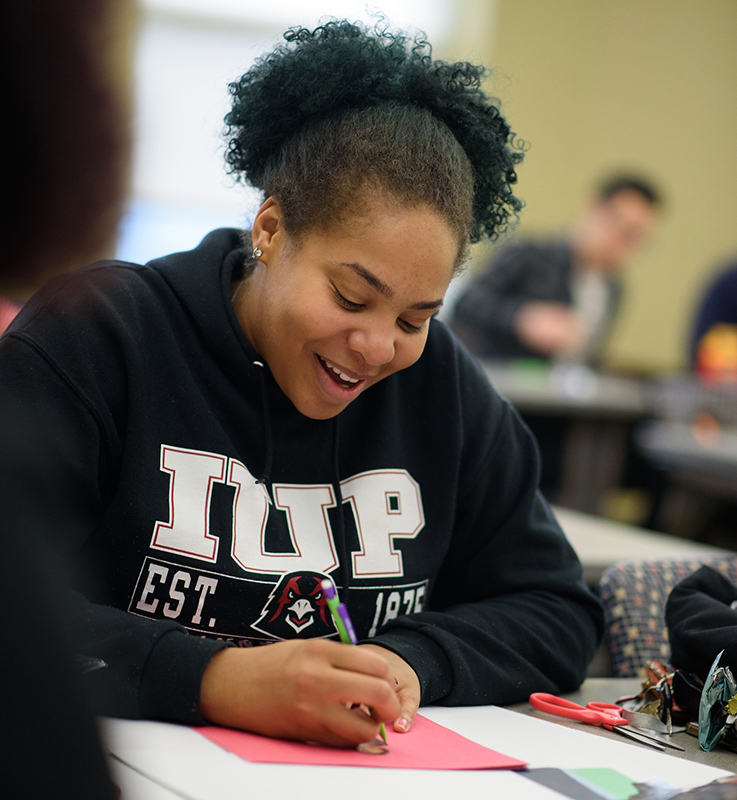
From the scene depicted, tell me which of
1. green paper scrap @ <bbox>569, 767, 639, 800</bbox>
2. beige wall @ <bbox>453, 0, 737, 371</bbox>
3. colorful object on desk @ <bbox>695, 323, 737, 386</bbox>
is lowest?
green paper scrap @ <bbox>569, 767, 639, 800</bbox>

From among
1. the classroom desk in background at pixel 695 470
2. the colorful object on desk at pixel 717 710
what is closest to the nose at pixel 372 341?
the colorful object on desk at pixel 717 710

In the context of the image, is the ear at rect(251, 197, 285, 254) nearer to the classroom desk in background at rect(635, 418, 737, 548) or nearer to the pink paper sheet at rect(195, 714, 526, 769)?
the pink paper sheet at rect(195, 714, 526, 769)

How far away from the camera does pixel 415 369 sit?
1.27 metres

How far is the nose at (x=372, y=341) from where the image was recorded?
1.01 metres

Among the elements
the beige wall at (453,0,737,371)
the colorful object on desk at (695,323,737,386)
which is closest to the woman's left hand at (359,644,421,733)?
the colorful object on desk at (695,323,737,386)

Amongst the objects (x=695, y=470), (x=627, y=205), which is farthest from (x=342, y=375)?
(x=627, y=205)

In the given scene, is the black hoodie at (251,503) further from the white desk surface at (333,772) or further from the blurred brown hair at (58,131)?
the blurred brown hair at (58,131)

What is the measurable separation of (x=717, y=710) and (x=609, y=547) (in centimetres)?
80

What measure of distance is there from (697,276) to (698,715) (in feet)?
18.7

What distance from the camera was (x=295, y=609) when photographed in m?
1.04

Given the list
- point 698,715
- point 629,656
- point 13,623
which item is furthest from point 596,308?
point 13,623

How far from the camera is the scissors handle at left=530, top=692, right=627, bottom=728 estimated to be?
1001 millimetres

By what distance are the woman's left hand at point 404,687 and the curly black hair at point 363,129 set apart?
48 centimetres

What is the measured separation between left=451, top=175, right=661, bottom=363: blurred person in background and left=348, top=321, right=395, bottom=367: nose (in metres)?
3.43
